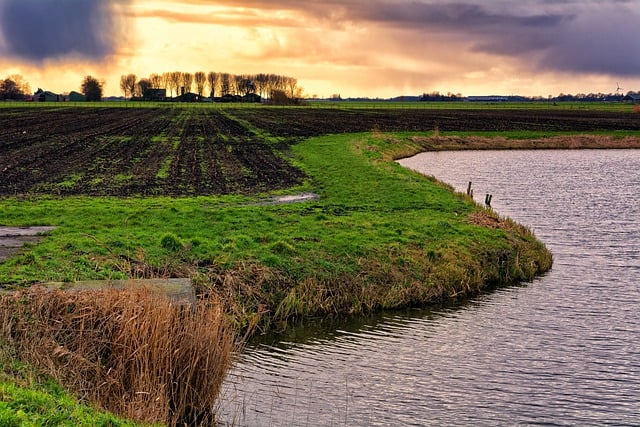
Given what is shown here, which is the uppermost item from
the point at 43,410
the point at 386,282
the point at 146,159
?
the point at 146,159

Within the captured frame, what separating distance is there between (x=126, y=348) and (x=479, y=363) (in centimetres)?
848

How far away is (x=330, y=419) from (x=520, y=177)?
38.9 metres

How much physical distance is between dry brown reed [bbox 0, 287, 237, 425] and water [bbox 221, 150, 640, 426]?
1.31 metres

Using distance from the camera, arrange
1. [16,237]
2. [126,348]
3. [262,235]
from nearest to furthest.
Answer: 1. [126,348]
2. [16,237]
3. [262,235]

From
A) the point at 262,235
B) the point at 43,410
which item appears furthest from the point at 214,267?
the point at 43,410

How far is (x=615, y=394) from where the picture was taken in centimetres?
1510

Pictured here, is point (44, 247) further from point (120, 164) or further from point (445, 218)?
point (120, 164)

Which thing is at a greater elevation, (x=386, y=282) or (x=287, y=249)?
(x=287, y=249)

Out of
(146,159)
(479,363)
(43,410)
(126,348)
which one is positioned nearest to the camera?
(43,410)

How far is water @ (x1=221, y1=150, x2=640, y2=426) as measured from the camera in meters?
14.0

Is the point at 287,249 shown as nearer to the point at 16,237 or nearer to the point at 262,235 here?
the point at 262,235

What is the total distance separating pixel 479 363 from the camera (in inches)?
653

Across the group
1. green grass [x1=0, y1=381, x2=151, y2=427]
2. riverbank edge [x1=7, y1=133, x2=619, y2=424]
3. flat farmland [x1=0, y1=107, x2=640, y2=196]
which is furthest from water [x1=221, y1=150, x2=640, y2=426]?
flat farmland [x1=0, y1=107, x2=640, y2=196]

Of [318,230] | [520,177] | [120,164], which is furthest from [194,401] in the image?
[520,177]
